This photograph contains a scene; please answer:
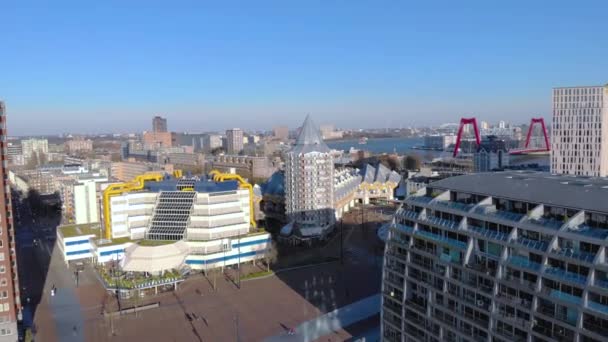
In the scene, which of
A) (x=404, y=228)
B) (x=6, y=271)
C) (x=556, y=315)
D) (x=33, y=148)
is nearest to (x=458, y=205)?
(x=404, y=228)

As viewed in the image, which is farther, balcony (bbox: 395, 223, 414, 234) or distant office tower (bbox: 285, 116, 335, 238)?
distant office tower (bbox: 285, 116, 335, 238)

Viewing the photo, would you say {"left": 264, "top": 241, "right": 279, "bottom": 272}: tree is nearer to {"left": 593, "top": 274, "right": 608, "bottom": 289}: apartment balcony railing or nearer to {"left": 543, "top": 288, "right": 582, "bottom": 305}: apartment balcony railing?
{"left": 543, "top": 288, "right": 582, "bottom": 305}: apartment balcony railing

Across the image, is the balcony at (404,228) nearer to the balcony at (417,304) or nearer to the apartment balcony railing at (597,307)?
the balcony at (417,304)

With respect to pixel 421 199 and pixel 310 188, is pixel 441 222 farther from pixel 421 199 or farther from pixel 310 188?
pixel 310 188

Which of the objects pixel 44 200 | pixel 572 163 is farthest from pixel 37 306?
pixel 572 163

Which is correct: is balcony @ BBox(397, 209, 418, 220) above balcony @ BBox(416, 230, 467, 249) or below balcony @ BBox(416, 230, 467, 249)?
above

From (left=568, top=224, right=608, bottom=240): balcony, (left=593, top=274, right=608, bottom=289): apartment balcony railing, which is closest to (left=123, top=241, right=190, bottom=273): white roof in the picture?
(left=568, top=224, right=608, bottom=240): balcony

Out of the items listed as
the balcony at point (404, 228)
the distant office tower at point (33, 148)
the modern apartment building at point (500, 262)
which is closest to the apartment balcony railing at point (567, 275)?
the modern apartment building at point (500, 262)
